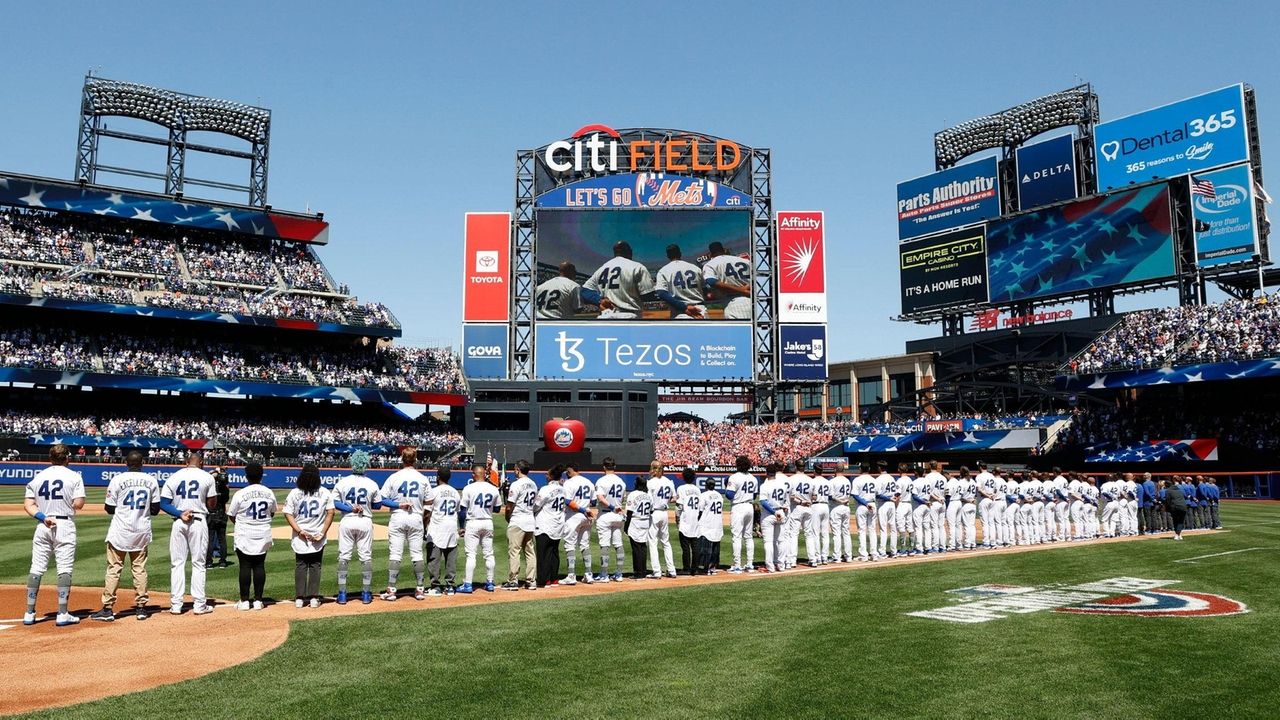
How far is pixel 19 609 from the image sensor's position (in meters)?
12.0

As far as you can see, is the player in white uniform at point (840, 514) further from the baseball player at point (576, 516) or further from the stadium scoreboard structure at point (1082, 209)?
the stadium scoreboard structure at point (1082, 209)

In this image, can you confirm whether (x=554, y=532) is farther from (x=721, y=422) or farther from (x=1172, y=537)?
(x=721, y=422)

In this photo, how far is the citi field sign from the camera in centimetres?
6512

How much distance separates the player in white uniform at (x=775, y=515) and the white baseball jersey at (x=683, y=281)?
150 ft

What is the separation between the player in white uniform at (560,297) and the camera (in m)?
61.9

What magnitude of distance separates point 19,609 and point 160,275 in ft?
151

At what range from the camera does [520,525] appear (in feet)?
44.8

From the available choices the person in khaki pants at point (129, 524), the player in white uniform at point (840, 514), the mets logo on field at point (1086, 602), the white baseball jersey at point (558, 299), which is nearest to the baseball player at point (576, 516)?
the player in white uniform at point (840, 514)

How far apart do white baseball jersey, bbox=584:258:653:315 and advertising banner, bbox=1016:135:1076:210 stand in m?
23.8

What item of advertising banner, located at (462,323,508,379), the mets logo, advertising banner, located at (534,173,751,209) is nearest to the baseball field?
the mets logo

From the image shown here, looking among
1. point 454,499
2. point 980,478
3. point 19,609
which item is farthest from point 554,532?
point 980,478

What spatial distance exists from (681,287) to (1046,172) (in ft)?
76.3

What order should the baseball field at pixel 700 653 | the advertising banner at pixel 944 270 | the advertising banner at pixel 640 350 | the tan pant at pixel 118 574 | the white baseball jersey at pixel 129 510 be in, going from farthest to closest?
the advertising banner at pixel 640 350 < the advertising banner at pixel 944 270 < the white baseball jersey at pixel 129 510 < the tan pant at pixel 118 574 < the baseball field at pixel 700 653

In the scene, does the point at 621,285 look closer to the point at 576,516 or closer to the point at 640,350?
the point at 640,350
